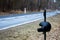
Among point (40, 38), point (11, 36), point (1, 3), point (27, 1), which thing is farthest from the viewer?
point (27, 1)

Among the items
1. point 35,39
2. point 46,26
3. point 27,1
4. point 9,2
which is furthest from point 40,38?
point 27,1

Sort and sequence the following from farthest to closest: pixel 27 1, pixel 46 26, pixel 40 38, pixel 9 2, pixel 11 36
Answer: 1. pixel 27 1
2. pixel 9 2
3. pixel 40 38
4. pixel 11 36
5. pixel 46 26

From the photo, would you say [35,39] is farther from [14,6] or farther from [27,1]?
[27,1]

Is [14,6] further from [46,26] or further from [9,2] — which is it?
[46,26]

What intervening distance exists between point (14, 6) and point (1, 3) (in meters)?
6.05

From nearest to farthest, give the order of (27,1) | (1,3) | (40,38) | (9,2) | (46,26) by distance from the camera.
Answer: (46,26) → (40,38) → (1,3) → (9,2) → (27,1)

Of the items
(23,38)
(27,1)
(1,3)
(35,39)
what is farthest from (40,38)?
(27,1)

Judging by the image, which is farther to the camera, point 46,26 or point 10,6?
point 10,6

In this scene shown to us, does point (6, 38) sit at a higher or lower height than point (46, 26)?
lower

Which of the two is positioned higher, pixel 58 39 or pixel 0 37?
pixel 0 37

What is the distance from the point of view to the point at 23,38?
9430mm

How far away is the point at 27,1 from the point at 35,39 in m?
54.4

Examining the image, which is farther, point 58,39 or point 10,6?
point 10,6

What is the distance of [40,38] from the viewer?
33.1 feet
